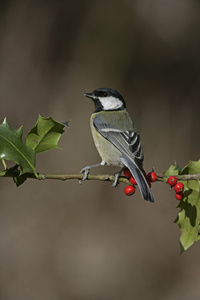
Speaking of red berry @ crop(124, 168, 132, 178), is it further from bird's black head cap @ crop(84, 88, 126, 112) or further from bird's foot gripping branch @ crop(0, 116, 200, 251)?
bird's black head cap @ crop(84, 88, 126, 112)

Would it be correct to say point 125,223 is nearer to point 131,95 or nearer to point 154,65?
point 131,95

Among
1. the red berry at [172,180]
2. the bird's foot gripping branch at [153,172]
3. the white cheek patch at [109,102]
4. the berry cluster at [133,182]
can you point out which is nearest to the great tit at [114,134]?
the white cheek patch at [109,102]

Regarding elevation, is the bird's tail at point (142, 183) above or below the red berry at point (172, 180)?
below

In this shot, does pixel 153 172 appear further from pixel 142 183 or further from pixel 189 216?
pixel 189 216

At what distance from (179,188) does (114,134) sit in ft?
2.64

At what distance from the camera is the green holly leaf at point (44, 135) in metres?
1.51

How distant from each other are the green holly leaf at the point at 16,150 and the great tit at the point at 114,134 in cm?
57

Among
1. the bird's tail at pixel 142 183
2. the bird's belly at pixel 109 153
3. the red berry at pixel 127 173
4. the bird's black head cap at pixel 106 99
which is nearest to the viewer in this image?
the bird's tail at pixel 142 183

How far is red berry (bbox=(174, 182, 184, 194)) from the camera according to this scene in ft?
4.73

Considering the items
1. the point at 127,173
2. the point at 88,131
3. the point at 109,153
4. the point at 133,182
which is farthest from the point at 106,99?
the point at 88,131

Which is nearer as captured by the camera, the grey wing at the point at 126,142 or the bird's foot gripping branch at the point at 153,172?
the bird's foot gripping branch at the point at 153,172

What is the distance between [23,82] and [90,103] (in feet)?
3.05

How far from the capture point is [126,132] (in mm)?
2186

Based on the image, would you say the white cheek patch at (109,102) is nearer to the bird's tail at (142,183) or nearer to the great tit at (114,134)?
the great tit at (114,134)
